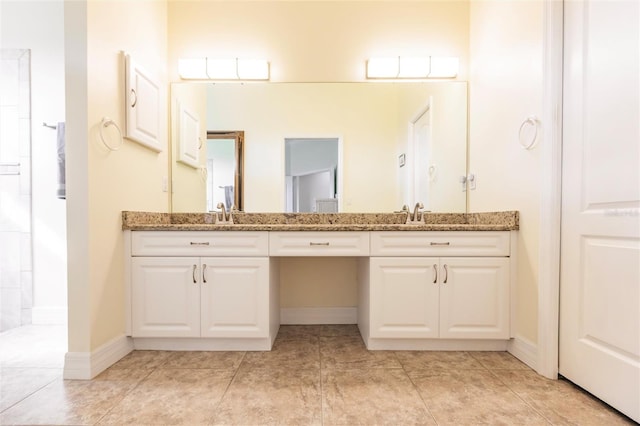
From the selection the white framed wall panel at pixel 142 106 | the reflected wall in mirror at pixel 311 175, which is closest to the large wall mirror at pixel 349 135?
the reflected wall in mirror at pixel 311 175

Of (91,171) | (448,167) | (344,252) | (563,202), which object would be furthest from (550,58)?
(91,171)

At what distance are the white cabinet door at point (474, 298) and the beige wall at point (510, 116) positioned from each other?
95 mm

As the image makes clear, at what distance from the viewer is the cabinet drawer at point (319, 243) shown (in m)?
1.95

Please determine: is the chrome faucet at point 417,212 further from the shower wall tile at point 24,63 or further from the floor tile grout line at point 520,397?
the shower wall tile at point 24,63

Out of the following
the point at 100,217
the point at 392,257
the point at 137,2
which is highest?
the point at 137,2

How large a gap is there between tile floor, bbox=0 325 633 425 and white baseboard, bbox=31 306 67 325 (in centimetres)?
48

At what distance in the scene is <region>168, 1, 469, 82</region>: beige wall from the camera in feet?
8.06

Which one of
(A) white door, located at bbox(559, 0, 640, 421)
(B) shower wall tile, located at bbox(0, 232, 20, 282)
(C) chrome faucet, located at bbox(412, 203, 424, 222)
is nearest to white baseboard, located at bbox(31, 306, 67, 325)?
(B) shower wall tile, located at bbox(0, 232, 20, 282)

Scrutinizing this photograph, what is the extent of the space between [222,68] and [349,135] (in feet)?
3.66

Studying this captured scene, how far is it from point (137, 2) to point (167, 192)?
1270 millimetres

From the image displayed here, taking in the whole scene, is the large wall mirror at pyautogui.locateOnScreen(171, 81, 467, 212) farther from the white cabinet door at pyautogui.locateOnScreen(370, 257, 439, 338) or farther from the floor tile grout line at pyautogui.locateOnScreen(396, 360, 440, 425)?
the floor tile grout line at pyautogui.locateOnScreen(396, 360, 440, 425)

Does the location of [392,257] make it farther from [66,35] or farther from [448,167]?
[66,35]

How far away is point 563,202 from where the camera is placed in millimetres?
1606

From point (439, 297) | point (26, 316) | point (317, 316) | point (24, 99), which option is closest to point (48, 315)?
point (26, 316)
